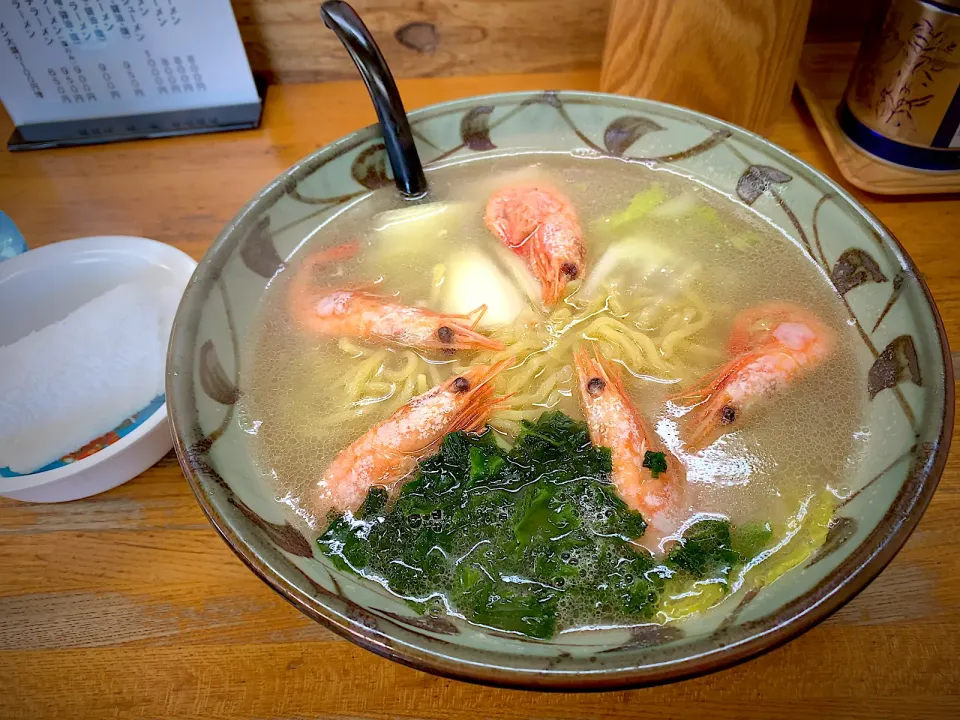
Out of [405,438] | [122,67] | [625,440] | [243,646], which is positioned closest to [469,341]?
[405,438]

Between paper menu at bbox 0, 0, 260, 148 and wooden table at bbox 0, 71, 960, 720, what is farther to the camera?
paper menu at bbox 0, 0, 260, 148

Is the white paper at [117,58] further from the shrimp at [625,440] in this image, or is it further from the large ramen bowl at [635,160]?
the shrimp at [625,440]

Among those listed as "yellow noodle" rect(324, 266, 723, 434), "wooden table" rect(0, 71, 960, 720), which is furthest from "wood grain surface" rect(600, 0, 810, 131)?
"wooden table" rect(0, 71, 960, 720)

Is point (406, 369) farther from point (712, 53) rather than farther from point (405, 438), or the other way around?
point (712, 53)

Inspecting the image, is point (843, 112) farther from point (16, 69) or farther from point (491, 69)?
point (16, 69)

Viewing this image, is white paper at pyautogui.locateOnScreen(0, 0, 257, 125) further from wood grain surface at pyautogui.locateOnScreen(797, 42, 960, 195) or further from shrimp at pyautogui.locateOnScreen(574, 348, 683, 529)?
wood grain surface at pyautogui.locateOnScreen(797, 42, 960, 195)

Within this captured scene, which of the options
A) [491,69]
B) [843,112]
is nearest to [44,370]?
[491,69]

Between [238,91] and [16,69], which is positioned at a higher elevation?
[16,69]
